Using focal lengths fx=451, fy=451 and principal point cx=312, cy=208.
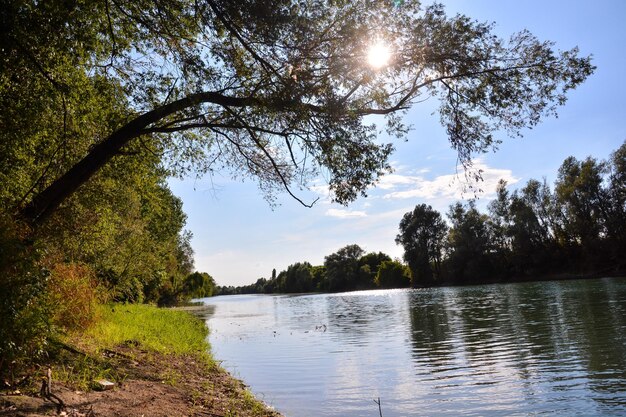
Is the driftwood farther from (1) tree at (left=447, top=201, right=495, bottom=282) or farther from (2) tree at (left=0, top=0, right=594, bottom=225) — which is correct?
(1) tree at (left=447, top=201, right=495, bottom=282)

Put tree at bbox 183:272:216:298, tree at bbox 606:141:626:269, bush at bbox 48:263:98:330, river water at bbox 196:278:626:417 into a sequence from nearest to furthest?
river water at bbox 196:278:626:417 < bush at bbox 48:263:98:330 < tree at bbox 606:141:626:269 < tree at bbox 183:272:216:298

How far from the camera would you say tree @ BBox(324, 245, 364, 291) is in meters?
144

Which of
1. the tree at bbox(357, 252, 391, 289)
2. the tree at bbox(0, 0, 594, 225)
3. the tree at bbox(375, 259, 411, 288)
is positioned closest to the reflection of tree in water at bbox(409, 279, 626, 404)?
the tree at bbox(0, 0, 594, 225)

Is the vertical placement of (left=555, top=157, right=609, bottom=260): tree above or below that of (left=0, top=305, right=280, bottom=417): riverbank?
above

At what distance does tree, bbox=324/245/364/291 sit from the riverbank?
133 meters

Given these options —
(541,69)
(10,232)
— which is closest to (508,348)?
(541,69)

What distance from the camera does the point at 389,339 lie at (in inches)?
860

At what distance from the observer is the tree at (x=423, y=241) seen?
108625mm

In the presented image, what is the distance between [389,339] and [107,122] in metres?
16.3

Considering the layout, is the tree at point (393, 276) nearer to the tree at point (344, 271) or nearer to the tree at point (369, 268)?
the tree at point (369, 268)

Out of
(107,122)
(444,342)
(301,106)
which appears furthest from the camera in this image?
(444,342)

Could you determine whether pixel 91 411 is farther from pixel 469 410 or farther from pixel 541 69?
pixel 541 69

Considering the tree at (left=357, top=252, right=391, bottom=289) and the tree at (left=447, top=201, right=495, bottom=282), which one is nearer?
the tree at (left=447, top=201, right=495, bottom=282)

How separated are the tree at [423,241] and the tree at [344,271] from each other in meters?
33.1
